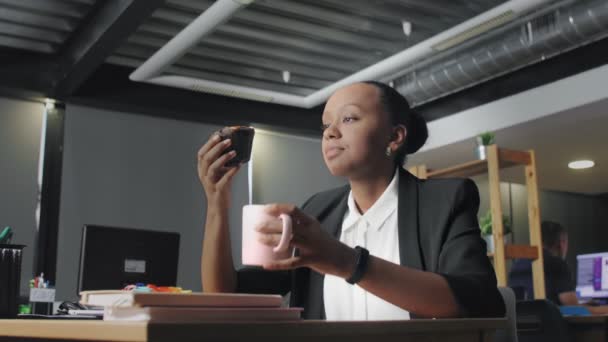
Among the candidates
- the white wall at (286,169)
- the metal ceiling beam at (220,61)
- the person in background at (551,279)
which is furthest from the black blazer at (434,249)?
the white wall at (286,169)

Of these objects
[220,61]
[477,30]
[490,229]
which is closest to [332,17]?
[477,30]

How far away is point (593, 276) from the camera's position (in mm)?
6703

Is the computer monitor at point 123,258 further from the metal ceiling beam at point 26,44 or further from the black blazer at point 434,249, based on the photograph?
the metal ceiling beam at point 26,44

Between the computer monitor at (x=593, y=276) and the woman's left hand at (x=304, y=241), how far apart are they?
6.09m

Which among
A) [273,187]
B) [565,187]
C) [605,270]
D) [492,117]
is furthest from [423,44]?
[565,187]

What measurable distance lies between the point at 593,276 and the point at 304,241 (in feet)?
20.9

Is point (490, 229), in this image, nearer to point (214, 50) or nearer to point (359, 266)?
point (214, 50)

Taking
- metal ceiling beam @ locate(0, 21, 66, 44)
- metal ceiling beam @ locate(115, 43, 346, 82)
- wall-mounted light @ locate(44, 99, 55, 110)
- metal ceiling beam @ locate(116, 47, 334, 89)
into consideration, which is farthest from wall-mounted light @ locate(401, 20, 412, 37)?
wall-mounted light @ locate(44, 99, 55, 110)

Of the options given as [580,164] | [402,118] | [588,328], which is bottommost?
[588,328]

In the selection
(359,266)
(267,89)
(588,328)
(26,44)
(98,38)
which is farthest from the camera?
(267,89)

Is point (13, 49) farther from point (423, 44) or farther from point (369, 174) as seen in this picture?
point (369, 174)

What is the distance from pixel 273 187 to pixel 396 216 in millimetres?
5262

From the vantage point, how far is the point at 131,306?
0.84 meters

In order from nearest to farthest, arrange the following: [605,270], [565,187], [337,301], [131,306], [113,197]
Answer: [131,306] < [337,301] < [113,197] < [605,270] < [565,187]
